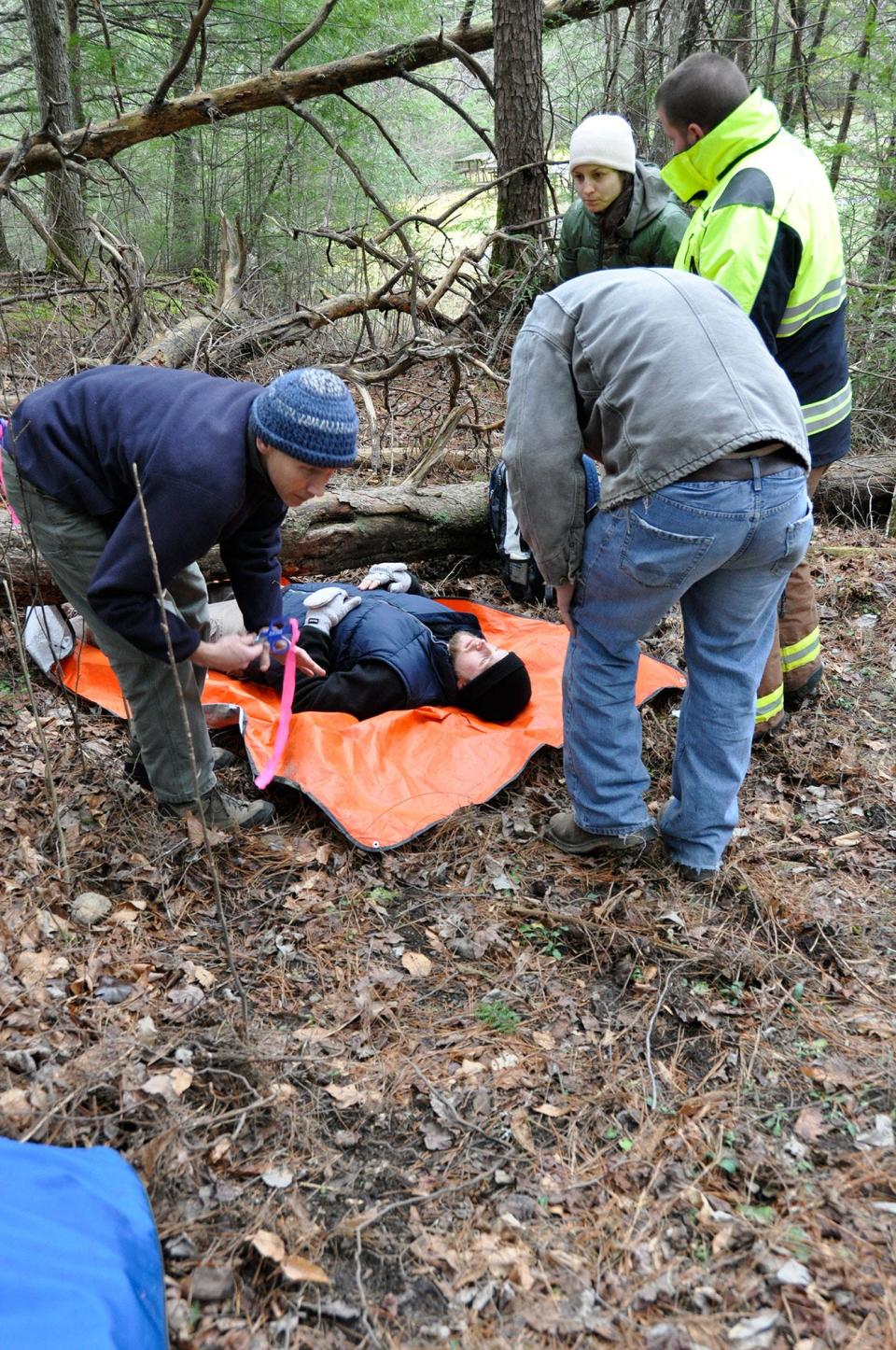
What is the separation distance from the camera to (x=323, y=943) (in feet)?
8.83

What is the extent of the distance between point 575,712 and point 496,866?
25.1 inches

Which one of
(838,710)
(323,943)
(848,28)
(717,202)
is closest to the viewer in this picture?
(323,943)

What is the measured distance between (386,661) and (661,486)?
1853mm

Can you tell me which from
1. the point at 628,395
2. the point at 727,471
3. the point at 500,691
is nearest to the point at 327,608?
the point at 500,691

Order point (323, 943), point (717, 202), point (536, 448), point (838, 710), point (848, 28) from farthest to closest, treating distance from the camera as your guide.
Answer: point (848, 28) → point (838, 710) → point (717, 202) → point (323, 943) → point (536, 448)

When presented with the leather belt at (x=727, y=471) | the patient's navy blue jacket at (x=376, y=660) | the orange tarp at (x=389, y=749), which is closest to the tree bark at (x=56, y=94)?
the patient's navy blue jacket at (x=376, y=660)

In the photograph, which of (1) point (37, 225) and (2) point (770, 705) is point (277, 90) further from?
(2) point (770, 705)

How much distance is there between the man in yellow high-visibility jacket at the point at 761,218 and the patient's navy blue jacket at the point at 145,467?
5.53 ft

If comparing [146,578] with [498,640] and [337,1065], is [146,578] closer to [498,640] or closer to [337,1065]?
[337,1065]

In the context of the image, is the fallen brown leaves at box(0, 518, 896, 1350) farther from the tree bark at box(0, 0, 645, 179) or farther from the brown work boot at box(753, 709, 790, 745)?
the tree bark at box(0, 0, 645, 179)

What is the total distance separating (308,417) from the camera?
7.12ft

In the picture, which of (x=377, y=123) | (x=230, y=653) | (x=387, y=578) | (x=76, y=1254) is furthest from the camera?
Result: (x=377, y=123)

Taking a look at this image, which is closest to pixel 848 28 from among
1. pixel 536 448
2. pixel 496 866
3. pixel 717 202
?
pixel 717 202

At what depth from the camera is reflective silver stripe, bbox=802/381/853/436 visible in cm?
336
